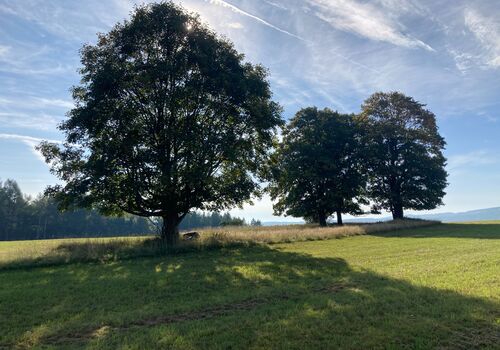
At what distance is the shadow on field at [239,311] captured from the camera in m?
7.09

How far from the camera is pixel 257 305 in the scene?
976cm

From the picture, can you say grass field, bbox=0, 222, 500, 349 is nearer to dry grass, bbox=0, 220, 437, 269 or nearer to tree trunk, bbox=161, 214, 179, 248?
dry grass, bbox=0, 220, 437, 269

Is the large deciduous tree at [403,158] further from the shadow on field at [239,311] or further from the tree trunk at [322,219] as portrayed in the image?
the shadow on field at [239,311]

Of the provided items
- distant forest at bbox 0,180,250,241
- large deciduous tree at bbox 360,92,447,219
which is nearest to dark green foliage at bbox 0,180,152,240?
distant forest at bbox 0,180,250,241

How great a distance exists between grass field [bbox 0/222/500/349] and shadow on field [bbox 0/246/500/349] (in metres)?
0.03

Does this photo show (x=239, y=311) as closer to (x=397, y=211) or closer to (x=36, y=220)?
(x=397, y=211)

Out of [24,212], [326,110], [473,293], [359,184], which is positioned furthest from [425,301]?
[24,212]

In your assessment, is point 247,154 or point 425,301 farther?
point 247,154

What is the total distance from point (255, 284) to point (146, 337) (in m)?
5.76

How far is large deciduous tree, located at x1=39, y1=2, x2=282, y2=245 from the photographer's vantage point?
23719mm

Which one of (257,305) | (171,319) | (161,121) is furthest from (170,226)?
(171,319)

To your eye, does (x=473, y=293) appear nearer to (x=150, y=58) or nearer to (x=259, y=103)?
(x=259, y=103)

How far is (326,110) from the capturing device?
4891cm

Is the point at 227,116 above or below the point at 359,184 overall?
above
